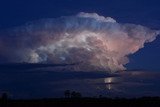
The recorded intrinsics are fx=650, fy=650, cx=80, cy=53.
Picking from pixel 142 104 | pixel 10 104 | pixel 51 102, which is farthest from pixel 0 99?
pixel 142 104

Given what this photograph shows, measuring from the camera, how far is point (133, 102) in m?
104

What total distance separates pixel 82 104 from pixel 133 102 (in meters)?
8.19

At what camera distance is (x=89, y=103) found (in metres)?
105

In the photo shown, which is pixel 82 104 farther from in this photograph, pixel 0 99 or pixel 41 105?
pixel 0 99

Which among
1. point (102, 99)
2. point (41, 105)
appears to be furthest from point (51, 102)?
point (102, 99)

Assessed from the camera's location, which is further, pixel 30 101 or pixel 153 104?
pixel 30 101

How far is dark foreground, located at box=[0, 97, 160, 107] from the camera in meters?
104

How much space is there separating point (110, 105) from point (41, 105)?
11.5m

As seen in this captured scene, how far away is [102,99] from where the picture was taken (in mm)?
107438

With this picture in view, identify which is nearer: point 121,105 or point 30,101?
point 121,105

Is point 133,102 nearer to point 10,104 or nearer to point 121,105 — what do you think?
point 121,105

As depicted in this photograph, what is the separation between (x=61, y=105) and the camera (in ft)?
343

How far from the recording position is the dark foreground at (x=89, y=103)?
103637mm

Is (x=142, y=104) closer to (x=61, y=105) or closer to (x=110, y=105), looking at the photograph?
(x=110, y=105)
